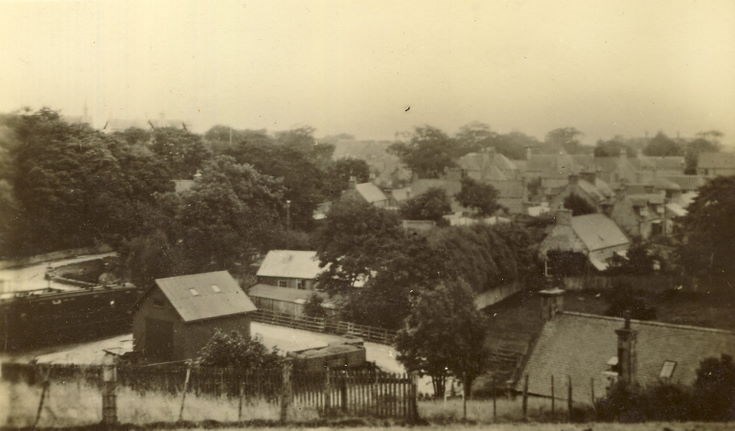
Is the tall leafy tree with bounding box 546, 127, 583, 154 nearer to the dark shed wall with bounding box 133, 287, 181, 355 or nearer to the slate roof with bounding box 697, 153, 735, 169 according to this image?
the slate roof with bounding box 697, 153, 735, 169

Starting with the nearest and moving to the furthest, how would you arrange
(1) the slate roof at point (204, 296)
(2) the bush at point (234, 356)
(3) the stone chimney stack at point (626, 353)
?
1. (3) the stone chimney stack at point (626, 353)
2. (2) the bush at point (234, 356)
3. (1) the slate roof at point (204, 296)

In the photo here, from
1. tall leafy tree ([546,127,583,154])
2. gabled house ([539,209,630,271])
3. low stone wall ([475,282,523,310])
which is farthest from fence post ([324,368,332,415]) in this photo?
tall leafy tree ([546,127,583,154])

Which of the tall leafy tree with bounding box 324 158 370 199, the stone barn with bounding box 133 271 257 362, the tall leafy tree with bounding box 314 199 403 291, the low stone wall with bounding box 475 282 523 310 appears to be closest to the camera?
the stone barn with bounding box 133 271 257 362

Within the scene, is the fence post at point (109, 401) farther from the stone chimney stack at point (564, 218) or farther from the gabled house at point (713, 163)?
the gabled house at point (713, 163)

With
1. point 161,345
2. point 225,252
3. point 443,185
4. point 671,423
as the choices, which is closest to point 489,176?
point 443,185

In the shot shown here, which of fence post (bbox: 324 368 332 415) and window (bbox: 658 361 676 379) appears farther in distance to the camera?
window (bbox: 658 361 676 379)

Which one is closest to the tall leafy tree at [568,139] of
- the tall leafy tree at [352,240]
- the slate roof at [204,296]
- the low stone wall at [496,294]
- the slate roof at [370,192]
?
the slate roof at [370,192]

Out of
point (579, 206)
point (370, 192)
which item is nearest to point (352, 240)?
point (579, 206)
